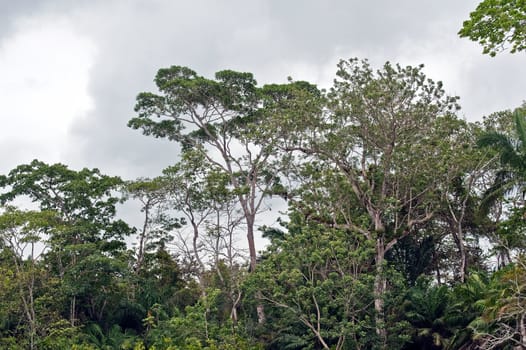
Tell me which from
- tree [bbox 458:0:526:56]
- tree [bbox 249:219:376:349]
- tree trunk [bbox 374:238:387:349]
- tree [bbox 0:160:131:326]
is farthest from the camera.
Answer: tree [bbox 0:160:131:326]

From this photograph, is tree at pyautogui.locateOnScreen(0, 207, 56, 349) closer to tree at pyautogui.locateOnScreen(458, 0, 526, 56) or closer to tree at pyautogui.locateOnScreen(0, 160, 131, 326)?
tree at pyautogui.locateOnScreen(0, 160, 131, 326)

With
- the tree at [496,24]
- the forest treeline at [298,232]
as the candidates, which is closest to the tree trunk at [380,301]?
the forest treeline at [298,232]

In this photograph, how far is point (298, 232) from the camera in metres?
18.7

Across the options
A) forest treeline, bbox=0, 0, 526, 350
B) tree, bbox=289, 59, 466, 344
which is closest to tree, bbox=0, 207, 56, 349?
forest treeline, bbox=0, 0, 526, 350

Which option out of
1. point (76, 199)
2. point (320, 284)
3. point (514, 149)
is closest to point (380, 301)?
point (320, 284)

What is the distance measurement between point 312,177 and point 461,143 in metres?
4.82

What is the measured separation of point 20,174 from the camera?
77.7ft

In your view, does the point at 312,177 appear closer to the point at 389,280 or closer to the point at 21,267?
the point at 389,280

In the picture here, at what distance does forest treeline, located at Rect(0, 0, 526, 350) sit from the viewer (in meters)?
17.3

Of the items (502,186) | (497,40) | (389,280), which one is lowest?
(389,280)

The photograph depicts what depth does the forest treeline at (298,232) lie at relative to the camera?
17297 mm

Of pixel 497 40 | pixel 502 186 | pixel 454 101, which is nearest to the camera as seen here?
pixel 497 40

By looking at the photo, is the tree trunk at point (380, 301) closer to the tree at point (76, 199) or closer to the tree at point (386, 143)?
the tree at point (386, 143)

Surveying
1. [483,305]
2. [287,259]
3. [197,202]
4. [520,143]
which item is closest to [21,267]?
[197,202]
